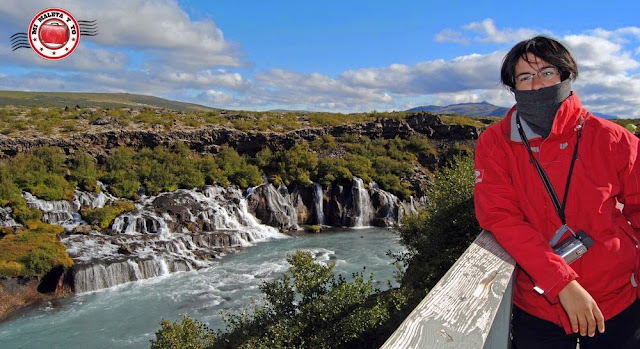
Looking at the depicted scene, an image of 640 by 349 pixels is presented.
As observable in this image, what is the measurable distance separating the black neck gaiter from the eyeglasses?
9 cm

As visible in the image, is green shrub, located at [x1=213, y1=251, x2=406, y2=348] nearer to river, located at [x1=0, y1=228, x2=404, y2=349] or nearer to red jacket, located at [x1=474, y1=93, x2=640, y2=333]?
river, located at [x1=0, y1=228, x2=404, y2=349]

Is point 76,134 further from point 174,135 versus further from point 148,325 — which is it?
point 148,325

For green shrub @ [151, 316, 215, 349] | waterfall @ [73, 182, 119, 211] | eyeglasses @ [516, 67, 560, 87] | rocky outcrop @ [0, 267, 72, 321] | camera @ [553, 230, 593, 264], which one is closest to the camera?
camera @ [553, 230, 593, 264]

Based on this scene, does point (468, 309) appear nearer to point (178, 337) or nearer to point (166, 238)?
point (178, 337)

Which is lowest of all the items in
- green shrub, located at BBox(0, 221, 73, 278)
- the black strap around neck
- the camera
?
green shrub, located at BBox(0, 221, 73, 278)

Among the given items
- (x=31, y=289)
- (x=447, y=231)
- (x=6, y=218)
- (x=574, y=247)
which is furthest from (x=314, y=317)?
(x=6, y=218)

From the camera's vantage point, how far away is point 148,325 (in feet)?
62.9

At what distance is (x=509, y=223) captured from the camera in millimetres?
2486

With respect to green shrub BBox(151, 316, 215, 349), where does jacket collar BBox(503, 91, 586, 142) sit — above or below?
above

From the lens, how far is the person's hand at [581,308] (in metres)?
2.21

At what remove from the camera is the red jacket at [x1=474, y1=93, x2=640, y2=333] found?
97.6 inches

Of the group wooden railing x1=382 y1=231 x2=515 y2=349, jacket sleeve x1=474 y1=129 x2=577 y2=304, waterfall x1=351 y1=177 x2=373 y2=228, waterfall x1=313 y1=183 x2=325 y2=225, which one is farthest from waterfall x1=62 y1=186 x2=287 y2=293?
wooden railing x1=382 y1=231 x2=515 y2=349

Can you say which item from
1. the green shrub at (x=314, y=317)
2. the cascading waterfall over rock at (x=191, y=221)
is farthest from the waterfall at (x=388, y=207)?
the green shrub at (x=314, y=317)

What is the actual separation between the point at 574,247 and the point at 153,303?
22.0m
